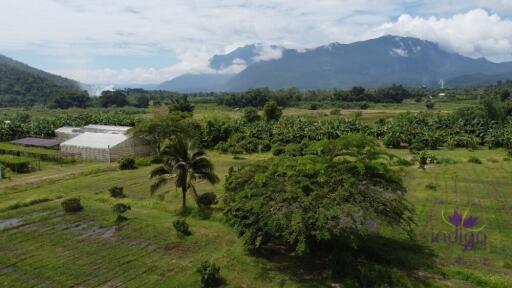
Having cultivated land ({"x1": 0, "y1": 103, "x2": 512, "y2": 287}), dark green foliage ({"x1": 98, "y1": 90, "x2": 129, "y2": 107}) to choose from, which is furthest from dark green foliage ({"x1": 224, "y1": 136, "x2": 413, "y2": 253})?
dark green foliage ({"x1": 98, "y1": 90, "x2": 129, "y2": 107})

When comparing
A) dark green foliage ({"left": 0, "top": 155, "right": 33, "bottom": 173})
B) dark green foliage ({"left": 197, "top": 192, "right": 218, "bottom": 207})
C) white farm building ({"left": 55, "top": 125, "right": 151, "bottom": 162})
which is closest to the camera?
dark green foliage ({"left": 197, "top": 192, "right": 218, "bottom": 207})

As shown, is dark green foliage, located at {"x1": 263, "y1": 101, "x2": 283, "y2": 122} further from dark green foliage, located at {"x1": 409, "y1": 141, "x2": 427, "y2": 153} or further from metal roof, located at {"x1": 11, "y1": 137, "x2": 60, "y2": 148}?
metal roof, located at {"x1": 11, "y1": 137, "x2": 60, "y2": 148}

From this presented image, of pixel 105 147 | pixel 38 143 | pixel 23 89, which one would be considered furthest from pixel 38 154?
pixel 23 89

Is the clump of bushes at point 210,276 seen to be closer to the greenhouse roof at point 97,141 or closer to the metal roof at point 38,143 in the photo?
the greenhouse roof at point 97,141

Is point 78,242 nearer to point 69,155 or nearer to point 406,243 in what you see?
point 406,243

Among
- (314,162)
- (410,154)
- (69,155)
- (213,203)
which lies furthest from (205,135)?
(314,162)
